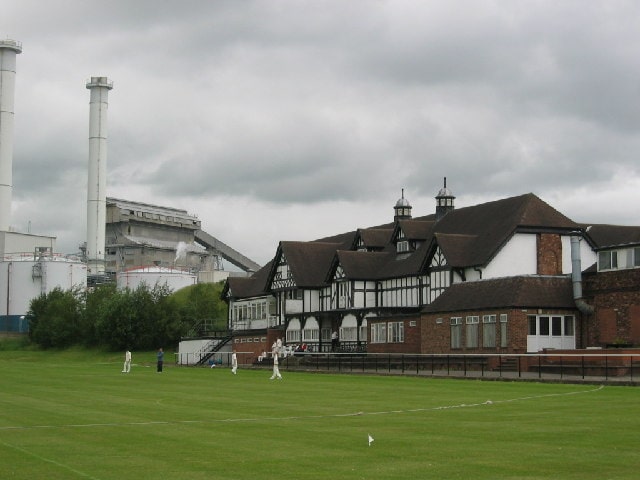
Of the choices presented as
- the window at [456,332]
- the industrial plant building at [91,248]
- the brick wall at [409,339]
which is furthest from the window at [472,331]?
the industrial plant building at [91,248]

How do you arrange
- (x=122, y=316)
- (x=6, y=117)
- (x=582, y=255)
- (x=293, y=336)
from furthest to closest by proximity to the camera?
(x=6, y=117), (x=122, y=316), (x=293, y=336), (x=582, y=255)

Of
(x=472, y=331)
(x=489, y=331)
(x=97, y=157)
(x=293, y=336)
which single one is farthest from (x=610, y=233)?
(x=97, y=157)

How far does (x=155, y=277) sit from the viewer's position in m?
119

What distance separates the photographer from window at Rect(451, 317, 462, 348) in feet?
184

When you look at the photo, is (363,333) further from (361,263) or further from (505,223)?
(505,223)

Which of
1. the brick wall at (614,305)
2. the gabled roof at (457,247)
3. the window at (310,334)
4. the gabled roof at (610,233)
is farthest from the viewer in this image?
the window at (310,334)

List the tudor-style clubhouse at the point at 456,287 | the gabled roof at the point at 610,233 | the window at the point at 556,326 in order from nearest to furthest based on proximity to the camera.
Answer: the tudor-style clubhouse at the point at 456,287 → the window at the point at 556,326 → the gabled roof at the point at 610,233

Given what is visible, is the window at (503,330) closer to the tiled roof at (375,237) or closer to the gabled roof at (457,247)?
the gabled roof at (457,247)

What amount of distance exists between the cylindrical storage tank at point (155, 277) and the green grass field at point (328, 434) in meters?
82.6

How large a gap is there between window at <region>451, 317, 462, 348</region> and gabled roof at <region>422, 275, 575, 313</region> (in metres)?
0.54

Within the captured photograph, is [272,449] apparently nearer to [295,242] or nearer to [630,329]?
[630,329]

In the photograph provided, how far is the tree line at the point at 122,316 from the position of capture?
307ft

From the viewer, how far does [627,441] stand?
18594 millimetres

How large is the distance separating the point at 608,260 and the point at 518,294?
466 cm
